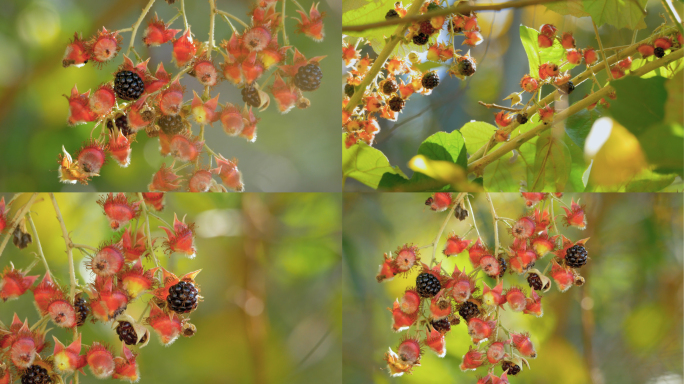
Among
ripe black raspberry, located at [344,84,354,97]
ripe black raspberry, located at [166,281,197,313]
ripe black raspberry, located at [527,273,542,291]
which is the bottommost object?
ripe black raspberry, located at [527,273,542,291]

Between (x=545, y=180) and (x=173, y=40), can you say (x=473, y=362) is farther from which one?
(x=173, y=40)

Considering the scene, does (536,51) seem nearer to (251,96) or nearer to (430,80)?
(430,80)

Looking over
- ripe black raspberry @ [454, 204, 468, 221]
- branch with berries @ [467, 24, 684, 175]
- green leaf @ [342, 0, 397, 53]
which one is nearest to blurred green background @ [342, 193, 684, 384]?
ripe black raspberry @ [454, 204, 468, 221]

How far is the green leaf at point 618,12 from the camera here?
0.54 m

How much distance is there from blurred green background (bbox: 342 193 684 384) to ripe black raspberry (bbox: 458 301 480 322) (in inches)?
3.2

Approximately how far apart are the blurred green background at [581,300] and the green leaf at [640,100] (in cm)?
14

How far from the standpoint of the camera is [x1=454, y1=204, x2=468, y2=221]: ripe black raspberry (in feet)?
1.98

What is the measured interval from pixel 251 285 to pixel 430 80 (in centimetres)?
38

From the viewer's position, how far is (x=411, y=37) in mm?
545

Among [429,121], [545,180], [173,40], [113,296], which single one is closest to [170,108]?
[173,40]

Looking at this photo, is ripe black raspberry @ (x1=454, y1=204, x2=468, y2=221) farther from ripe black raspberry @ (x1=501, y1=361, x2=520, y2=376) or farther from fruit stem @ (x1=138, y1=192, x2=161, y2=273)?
fruit stem @ (x1=138, y1=192, x2=161, y2=273)

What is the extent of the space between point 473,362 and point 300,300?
249mm

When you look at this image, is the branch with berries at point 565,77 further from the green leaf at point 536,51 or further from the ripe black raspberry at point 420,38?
the ripe black raspberry at point 420,38

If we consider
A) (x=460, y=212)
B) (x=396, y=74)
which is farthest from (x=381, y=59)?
(x=460, y=212)
